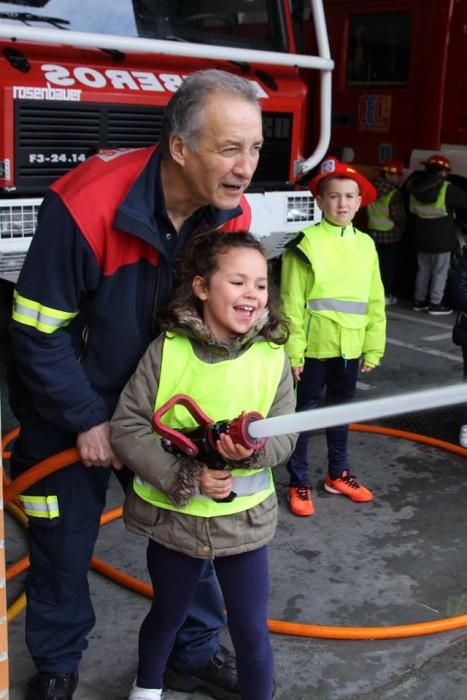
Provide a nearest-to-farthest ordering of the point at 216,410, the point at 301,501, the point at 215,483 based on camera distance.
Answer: the point at 215,483
the point at 216,410
the point at 301,501

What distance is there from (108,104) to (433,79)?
195 inches

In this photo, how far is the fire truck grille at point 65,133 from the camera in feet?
14.9

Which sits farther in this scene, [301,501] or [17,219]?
[17,219]

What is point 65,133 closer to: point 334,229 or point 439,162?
point 334,229

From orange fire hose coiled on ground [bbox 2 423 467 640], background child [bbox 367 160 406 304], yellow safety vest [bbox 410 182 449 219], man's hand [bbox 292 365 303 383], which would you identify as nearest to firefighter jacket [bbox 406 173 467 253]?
yellow safety vest [bbox 410 182 449 219]

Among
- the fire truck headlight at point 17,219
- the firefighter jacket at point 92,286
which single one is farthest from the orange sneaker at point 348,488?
the firefighter jacket at point 92,286

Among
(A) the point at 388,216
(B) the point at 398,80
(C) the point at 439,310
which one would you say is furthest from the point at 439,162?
(C) the point at 439,310

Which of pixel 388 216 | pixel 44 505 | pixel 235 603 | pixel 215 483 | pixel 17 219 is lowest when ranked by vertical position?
pixel 235 603

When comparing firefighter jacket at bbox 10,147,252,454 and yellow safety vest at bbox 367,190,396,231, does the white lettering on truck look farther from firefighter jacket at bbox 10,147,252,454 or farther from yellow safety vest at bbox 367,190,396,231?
yellow safety vest at bbox 367,190,396,231

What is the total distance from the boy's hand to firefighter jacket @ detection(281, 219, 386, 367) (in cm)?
184

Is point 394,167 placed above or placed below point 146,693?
above

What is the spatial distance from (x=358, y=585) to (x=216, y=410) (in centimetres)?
157

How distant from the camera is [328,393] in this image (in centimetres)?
432

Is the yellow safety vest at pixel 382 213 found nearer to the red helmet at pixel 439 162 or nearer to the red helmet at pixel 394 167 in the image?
the red helmet at pixel 394 167
